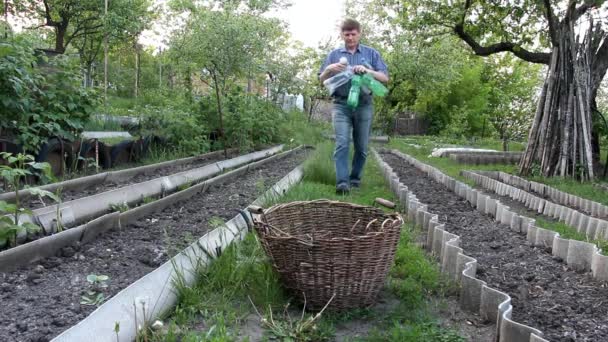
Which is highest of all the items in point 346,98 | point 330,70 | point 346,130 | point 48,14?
point 48,14

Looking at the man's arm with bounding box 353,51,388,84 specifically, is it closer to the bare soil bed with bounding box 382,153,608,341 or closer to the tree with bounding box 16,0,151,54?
the bare soil bed with bounding box 382,153,608,341

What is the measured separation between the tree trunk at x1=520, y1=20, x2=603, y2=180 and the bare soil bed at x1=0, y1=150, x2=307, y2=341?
4.25 meters

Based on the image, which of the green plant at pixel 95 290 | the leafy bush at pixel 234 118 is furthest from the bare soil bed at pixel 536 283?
the leafy bush at pixel 234 118

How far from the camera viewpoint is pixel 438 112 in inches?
799

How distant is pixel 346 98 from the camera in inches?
170

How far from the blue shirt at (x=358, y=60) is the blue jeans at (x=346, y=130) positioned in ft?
0.24

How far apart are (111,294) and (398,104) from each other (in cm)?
1822

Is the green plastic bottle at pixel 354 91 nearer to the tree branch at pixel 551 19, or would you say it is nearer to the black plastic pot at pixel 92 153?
the black plastic pot at pixel 92 153

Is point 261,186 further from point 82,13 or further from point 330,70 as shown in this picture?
point 82,13

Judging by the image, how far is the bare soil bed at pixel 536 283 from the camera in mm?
1779

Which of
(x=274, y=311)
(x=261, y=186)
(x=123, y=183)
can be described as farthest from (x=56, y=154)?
(x=274, y=311)

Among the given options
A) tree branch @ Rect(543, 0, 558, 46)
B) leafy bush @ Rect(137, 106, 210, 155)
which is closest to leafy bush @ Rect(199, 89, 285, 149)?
leafy bush @ Rect(137, 106, 210, 155)

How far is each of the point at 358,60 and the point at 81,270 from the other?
2870 mm

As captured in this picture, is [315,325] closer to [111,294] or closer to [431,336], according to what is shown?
[431,336]
